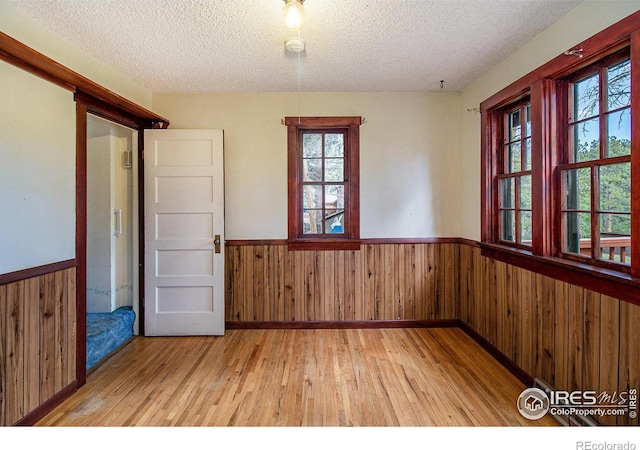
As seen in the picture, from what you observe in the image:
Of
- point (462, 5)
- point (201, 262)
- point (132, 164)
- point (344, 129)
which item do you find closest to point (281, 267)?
point (201, 262)

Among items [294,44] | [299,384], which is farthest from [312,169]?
[299,384]

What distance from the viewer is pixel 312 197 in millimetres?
3734

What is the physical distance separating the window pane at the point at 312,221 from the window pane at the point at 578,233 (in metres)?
2.23

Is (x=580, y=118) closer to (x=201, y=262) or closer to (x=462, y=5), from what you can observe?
(x=462, y=5)

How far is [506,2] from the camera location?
2.06 meters

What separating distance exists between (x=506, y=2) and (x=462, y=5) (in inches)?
10.2

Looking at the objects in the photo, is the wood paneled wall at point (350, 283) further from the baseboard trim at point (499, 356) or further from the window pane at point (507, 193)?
the window pane at point (507, 193)

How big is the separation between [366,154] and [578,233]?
2041 mm

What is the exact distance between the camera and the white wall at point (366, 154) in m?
3.62

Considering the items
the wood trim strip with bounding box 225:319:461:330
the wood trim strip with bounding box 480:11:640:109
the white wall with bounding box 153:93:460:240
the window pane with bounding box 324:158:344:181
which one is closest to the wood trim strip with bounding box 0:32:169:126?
the white wall with bounding box 153:93:460:240

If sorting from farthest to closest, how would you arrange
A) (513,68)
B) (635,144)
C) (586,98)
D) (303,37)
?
(513,68) < (303,37) < (586,98) < (635,144)

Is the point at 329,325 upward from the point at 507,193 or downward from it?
downward

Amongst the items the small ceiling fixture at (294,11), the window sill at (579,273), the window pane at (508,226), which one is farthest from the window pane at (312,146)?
the window sill at (579,273)

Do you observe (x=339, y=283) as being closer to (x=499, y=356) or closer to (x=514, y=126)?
(x=499, y=356)
